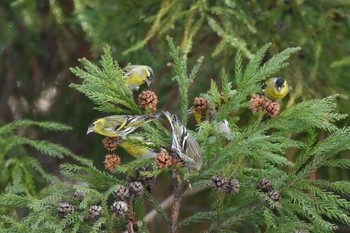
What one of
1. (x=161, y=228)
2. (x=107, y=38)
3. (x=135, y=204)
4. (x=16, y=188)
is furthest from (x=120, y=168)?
(x=161, y=228)

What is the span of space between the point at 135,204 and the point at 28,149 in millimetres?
3028

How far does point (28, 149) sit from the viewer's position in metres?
4.82

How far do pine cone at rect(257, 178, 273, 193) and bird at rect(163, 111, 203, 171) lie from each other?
0.48 feet

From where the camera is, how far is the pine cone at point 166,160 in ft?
5.35

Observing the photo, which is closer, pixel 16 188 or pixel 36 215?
pixel 36 215

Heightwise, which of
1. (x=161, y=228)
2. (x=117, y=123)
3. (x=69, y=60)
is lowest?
(x=161, y=228)

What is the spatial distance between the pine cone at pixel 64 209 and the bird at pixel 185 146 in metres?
0.30

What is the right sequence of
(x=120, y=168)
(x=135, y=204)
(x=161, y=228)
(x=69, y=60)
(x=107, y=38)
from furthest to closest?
1. (x=161, y=228)
2. (x=69, y=60)
3. (x=107, y=38)
4. (x=135, y=204)
5. (x=120, y=168)

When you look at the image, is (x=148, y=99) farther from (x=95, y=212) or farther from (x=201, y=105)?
(x=95, y=212)

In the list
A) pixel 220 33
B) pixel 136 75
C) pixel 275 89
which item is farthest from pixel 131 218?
pixel 220 33

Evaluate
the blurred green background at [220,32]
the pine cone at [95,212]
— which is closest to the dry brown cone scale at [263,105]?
the pine cone at [95,212]

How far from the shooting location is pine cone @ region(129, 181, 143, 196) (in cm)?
169

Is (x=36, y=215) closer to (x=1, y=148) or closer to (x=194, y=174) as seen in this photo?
(x=194, y=174)

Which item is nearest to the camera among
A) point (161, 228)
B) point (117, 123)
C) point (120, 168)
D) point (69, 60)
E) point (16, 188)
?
point (120, 168)
